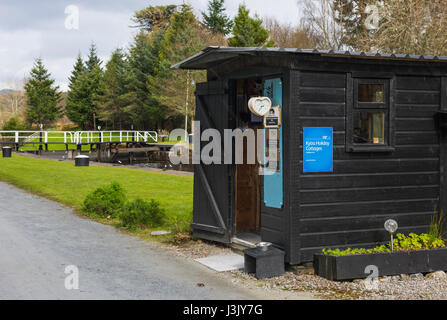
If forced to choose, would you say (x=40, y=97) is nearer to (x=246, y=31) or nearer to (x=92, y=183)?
(x=246, y=31)

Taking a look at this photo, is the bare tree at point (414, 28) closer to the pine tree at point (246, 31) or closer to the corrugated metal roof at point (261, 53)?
the corrugated metal roof at point (261, 53)

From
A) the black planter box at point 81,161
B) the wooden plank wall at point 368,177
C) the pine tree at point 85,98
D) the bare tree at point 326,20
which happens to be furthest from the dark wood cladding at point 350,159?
the pine tree at point 85,98

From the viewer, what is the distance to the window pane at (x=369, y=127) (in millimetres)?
7448

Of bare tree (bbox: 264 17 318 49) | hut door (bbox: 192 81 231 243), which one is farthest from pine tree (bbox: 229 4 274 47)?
hut door (bbox: 192 81 231 243)

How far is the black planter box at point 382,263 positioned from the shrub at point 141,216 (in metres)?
4.58

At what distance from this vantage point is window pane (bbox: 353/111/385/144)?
7.45 m

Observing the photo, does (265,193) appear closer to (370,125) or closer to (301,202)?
(301,202)

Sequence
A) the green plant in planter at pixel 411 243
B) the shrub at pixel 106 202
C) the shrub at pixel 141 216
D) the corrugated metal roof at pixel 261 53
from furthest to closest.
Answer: the shrub at pixel 106 202 → the shrub at pixel 141 216 → the green plant in planter at pixel 411 243 → the corrugated metal roof at pixel 261 53

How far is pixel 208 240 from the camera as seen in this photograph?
30.7 feet

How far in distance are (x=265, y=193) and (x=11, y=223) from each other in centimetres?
615

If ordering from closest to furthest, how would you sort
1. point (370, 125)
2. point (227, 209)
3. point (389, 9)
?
1. point (370, 125)
2. point (227, 209)
3. point (389, 9)

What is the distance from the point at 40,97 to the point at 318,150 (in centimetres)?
6516
